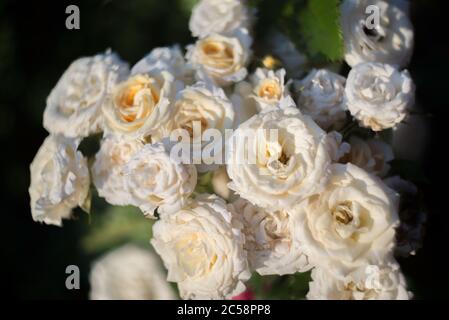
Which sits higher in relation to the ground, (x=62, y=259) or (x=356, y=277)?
(x=356, y=277)

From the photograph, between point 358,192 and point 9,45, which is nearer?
point 358,192

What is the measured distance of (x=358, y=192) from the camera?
53 cm

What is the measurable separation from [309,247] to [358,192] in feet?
0.25


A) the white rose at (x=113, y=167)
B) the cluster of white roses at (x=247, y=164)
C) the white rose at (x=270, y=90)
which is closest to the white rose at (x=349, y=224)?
the cluster of white roses at (x=247, y=164)

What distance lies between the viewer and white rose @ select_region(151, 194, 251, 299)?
0.55m

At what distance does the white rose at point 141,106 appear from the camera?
0.58 meters

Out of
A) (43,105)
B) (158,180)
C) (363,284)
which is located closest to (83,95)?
(158,180)

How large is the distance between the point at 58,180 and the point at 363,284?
385 millimetres

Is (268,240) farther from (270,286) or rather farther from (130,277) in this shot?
(130,277)

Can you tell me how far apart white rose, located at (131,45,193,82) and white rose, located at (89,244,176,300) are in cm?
29
